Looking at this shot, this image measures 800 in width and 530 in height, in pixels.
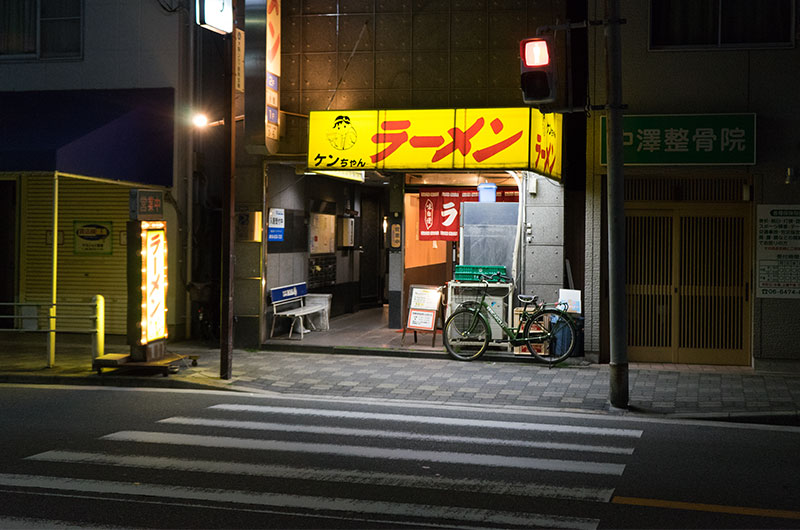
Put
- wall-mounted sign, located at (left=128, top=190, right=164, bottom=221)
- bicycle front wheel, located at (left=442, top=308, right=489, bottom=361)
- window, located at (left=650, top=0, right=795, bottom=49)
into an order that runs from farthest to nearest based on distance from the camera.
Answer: bicycle front wheel, located at (left=442, top=308, right=489, bottom=361)
window, located at (left=650, top=0, right=795, bottom=49)
wall-mounted sign, located at (left=128, top=190, right=164, bottom=221)

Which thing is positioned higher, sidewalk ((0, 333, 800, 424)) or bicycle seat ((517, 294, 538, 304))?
bicycle seat ((517, 294, 538, 304))

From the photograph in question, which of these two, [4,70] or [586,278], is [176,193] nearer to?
[4,70]

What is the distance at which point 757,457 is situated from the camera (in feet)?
26.7

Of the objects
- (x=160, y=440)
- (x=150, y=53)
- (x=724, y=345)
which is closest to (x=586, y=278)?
(x=724, y=345)

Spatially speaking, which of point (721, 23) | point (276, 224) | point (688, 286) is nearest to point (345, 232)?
point (276, 224)

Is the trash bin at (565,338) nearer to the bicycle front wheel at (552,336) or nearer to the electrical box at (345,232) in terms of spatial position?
the bicycle front wheel at (552,336)

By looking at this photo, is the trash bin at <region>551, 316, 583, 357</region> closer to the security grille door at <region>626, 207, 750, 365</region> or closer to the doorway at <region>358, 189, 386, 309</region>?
the security grille door at <region>626, 207, 750, 365</region>

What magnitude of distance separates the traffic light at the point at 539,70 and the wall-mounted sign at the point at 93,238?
32.1ft

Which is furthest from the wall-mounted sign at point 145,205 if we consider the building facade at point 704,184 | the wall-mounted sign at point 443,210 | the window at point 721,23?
the window at point 721,23

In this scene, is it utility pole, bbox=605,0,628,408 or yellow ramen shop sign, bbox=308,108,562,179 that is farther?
yellow ramen shop sign, bbox=308,108,562,179

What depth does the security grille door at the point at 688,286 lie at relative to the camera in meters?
14.2

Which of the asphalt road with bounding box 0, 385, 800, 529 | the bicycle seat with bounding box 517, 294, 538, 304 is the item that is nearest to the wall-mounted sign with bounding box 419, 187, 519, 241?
the bicycle seat with bounding box 517, 294, 538, 304

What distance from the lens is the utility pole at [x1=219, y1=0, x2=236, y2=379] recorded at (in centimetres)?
1194

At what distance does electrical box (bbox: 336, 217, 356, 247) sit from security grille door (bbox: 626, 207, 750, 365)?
818 centimetres
